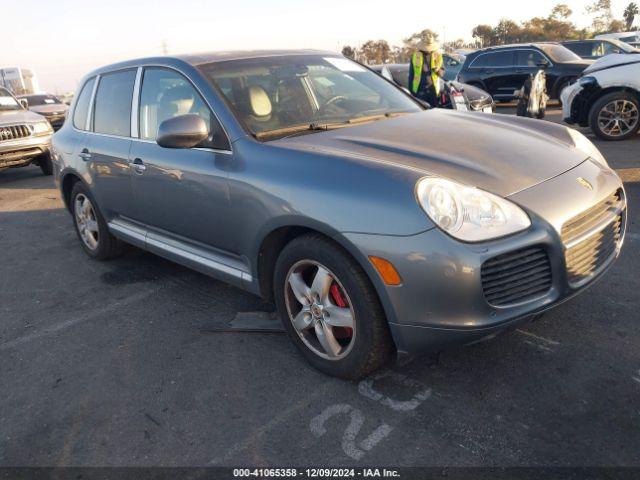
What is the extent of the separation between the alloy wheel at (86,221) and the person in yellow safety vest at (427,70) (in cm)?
485

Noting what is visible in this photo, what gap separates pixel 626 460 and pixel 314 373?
1470 mm

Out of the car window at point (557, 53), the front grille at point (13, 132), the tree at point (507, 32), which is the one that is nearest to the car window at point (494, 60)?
the car window at point (557, 53)

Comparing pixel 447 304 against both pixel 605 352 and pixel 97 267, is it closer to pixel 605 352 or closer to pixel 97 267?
pixel 605 352

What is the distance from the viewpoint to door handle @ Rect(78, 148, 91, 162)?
4457 millimetres

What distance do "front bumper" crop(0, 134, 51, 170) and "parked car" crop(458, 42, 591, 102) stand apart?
1025 cm

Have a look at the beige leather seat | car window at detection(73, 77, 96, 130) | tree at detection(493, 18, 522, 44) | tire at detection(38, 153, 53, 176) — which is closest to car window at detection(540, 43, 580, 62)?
tire at detection(38, 153, 53, 176)

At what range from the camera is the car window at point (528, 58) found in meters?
13.6

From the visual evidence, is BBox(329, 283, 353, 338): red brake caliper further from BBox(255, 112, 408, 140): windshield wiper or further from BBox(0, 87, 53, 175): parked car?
BBox(0, 87, 53, 175): parked car

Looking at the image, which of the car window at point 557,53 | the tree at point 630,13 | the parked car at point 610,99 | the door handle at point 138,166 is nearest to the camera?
the door handle at point 138,166

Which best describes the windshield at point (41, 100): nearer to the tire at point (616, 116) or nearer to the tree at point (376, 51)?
the tire at point (616, 116)

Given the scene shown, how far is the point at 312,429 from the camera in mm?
2453

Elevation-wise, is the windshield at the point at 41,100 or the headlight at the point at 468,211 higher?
the headlight at the point at 468,211

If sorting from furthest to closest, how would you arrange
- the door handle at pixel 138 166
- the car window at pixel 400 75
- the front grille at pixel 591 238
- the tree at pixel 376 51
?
1. the tree at pixel 376 51
2. the car window at pixel 400 75
3. the door handle at pixel 138 166
4. the front grille at pixel 591 238

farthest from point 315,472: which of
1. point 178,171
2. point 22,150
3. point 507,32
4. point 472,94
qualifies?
point 507,32
